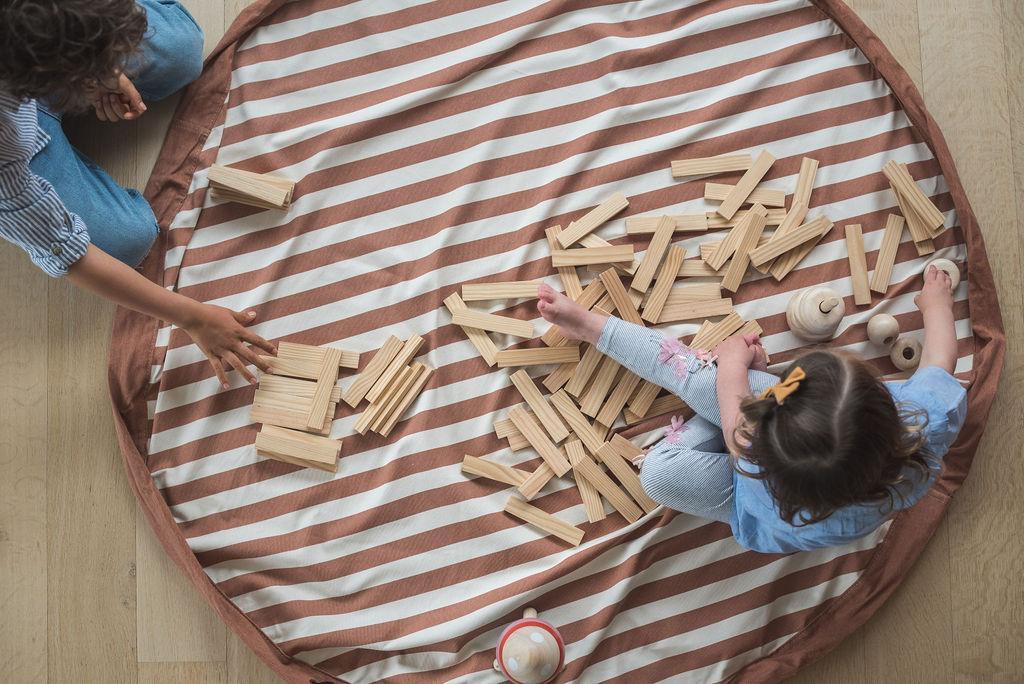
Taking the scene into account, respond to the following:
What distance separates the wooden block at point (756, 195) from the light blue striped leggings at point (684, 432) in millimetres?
256

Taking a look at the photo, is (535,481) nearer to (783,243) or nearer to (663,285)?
(663,285)

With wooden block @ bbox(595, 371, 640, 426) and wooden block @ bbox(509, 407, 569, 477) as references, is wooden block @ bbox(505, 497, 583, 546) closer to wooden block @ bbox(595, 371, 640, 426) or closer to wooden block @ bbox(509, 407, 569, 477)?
wooden block @ bbox(509, 407, 569, 477)

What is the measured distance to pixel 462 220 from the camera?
1229 mm

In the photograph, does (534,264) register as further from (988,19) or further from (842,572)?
(988,19)

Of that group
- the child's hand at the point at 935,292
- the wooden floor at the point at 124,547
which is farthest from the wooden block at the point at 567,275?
the wooden floor at the point at 124,547

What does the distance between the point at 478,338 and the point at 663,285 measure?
31 centimetres

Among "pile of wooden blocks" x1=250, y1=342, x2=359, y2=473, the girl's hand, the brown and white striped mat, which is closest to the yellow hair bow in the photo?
the brown and white striped mat

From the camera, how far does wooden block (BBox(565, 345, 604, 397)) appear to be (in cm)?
121

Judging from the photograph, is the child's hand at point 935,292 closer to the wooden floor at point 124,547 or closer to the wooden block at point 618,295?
the wooden floor at point 124,547

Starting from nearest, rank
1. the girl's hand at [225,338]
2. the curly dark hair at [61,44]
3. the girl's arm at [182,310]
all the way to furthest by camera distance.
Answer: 1. the curly dark hair at [61,44]
2. the girl's arm at [182,310]
3. the girl's hand at [225,338]

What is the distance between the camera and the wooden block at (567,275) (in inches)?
48.0

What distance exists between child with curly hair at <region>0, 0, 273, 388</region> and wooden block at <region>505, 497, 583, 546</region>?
459mm

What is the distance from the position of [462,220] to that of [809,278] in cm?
57

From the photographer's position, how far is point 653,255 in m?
1.22
